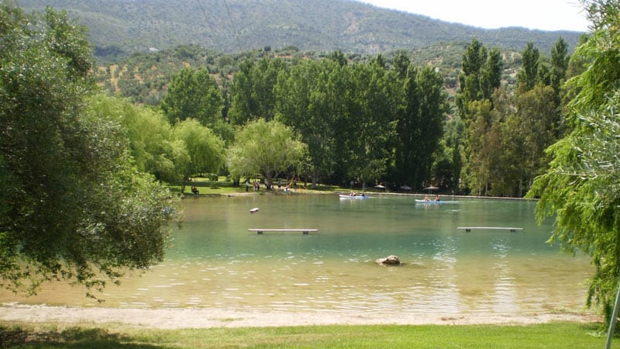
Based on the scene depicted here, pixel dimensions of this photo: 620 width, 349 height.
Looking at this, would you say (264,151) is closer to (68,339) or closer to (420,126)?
(420,126)

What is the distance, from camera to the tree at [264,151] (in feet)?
254

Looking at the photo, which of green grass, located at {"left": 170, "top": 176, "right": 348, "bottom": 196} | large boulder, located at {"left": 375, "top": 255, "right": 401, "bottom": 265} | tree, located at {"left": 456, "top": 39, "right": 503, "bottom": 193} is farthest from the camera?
tree, located at {"left": 456, "top": 39, "right": 503, "bottom": 193}

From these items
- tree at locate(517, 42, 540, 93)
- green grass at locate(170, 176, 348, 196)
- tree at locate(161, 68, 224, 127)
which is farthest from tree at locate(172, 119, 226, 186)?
tree at locate(517, 42, 540, 93)

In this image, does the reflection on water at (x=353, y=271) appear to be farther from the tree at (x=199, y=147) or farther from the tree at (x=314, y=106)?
the tree at (x=314, y=106)

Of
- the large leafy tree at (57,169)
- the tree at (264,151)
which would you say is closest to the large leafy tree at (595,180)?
the large leafy tree at (57,169)

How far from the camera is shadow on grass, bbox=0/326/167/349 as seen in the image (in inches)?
475

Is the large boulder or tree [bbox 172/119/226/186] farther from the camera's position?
tree [bbox 172/119/226/186]

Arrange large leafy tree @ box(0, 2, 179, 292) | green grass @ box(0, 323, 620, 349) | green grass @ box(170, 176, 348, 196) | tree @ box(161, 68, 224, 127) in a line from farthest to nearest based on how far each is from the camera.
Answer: tree @ box(161, 68, 224, 127), green grass @ box(170, 176, 348, 196), green grass @ box(0, 323, 620, 349), large leafy tree @ box(0, 2, 179, 292)

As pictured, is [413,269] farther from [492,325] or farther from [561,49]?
[561,49]

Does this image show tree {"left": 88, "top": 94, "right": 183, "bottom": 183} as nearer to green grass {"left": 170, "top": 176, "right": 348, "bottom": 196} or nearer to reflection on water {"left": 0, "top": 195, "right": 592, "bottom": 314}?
green grass {"left": 170, "top": 176, "right": 348, "bottom": 196}

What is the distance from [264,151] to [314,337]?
2602 inches

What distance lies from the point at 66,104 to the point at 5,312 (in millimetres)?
8280

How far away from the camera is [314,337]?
524 inches

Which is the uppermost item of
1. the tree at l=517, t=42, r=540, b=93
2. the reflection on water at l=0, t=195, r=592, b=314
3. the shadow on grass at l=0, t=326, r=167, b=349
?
the tree at l=517, t=42, r=540, b=93
